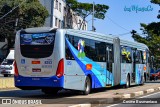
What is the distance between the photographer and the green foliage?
254 ft

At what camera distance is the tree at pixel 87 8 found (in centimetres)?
7759

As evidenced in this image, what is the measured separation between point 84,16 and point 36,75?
209 feet

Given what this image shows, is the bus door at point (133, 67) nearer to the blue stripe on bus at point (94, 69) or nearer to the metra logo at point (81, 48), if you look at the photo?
the blue stripe on bus at point (94, 69)

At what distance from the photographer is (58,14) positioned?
72312 millimetres

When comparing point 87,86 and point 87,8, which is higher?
point 87,8

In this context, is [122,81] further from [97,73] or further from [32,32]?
[32,32]

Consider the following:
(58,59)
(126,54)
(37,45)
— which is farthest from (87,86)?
(126,54)

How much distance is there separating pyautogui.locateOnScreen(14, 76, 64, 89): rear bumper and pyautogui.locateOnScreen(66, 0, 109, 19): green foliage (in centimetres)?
5997

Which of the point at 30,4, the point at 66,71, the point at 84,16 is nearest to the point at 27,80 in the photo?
the point at 66,71

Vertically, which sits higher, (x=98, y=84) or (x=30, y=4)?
(x=30, y=4)

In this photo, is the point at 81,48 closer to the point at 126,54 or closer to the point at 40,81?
the point at 40,81

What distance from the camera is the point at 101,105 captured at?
1545 centimetres

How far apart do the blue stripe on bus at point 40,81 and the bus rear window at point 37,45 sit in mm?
1034

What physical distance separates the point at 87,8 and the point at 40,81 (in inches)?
2412
